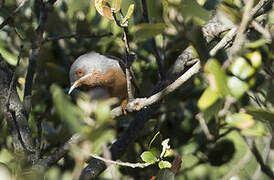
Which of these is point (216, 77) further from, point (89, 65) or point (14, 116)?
point (89, 65)

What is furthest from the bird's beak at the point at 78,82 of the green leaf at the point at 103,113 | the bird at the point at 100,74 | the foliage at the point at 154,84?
the green leaf at the point at 103,113

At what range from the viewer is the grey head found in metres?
4.48

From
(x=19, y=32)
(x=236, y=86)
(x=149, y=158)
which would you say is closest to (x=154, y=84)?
(x=19, y=32)

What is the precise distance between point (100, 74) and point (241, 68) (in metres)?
3.13

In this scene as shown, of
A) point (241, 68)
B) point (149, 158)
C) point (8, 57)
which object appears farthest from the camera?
point (8, 57)

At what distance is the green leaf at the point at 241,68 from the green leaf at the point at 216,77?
10cm

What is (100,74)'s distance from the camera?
4.88 m

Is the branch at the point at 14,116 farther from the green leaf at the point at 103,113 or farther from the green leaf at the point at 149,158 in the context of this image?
the green leaf at the point at 103,113

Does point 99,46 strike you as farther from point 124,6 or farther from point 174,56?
point 124,6

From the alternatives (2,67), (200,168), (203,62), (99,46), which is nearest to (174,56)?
(99,46)

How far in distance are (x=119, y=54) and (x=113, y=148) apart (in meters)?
1.35

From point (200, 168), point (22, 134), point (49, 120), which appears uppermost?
point (22, 134)

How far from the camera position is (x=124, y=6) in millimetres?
3156

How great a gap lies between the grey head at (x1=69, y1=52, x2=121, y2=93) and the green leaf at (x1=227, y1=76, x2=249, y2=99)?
2706 millimetres
